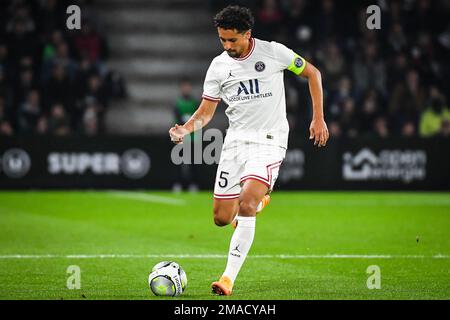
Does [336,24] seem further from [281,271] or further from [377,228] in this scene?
[281,271]

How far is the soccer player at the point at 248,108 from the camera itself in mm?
7613

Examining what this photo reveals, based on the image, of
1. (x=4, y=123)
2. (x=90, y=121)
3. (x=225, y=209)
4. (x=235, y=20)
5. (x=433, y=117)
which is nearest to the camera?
(x=235, y=20)

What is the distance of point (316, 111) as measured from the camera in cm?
786

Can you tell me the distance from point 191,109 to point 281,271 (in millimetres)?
9711

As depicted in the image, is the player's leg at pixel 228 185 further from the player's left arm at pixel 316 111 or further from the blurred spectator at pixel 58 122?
the blurred spectator at pixel 58 122

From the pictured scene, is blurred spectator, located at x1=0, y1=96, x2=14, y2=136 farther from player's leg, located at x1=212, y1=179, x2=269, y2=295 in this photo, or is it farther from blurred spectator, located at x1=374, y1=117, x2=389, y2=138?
player's leg, located at x1=212, y1=179, x2=269, y2=295

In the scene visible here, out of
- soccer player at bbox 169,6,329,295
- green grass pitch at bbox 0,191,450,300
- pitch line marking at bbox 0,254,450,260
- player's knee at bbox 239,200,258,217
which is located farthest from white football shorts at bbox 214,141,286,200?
pitch line marking at bbox 0,254,450,260

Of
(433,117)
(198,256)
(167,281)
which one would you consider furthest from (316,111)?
(433,117)

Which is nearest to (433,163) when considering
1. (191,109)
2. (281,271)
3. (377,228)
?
(191,109)

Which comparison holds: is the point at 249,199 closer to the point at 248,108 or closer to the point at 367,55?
the point at 248,108

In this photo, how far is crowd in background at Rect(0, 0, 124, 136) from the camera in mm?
18766

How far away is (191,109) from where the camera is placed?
18.0 metres

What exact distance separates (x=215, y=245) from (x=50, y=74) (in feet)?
33.3
